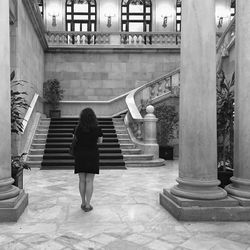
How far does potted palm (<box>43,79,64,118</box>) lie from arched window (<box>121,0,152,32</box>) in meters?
6.25

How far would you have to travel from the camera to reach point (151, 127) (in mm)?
11000

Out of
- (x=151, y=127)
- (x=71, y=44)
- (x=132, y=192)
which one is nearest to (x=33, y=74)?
(x=71, y=44)

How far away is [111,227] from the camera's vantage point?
4.09 meters

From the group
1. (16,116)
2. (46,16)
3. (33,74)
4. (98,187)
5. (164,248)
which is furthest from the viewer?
(46,16)

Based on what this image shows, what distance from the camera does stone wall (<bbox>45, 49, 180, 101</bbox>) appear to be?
17.4 m

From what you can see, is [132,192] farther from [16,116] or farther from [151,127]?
[151,127]

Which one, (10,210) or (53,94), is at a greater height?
(53,94)

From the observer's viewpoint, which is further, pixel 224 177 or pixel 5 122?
pixel 224 177

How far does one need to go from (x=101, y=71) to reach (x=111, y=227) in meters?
14.3

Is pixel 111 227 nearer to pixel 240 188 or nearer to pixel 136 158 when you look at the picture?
pixel 240 188

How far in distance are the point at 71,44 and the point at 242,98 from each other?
46.8 ft

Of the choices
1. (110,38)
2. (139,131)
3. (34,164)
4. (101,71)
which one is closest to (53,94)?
(101,71)

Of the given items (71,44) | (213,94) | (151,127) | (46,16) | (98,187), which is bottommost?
(98,187)

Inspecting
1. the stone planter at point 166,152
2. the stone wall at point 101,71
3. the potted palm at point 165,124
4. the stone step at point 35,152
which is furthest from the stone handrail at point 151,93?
the stone step at point 35,152
